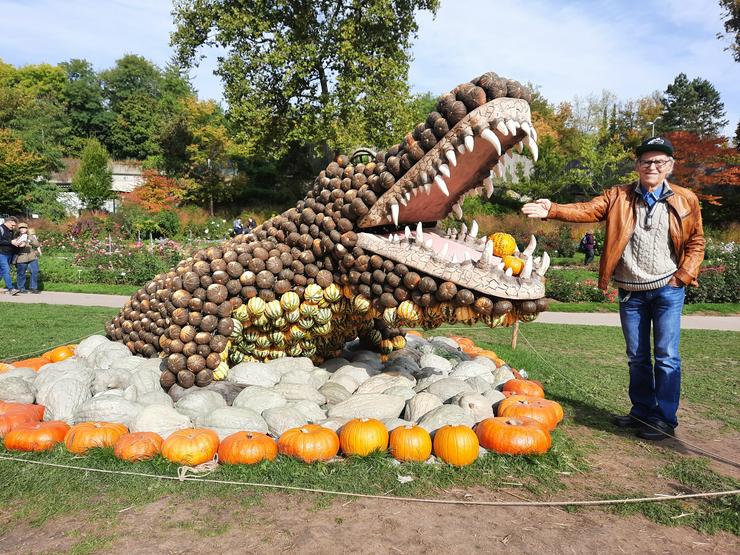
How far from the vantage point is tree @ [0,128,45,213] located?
3055cm

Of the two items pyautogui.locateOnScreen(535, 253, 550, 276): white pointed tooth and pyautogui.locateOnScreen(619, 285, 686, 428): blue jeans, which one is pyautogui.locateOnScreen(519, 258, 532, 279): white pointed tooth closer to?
pyautogui.locateOnScreen(535, 253, 550, 276): white pointed tooth

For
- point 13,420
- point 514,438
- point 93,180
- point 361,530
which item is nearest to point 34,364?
point 13,420

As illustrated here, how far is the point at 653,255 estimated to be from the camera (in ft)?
14.1

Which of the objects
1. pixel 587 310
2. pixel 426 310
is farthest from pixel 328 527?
pixel 587 310

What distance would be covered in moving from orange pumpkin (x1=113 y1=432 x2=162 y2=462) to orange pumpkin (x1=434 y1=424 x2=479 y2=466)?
75.7 inches

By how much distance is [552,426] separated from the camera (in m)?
4.36

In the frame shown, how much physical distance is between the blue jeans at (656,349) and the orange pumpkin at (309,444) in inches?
101

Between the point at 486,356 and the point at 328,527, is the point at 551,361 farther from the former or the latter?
the point at 328,527

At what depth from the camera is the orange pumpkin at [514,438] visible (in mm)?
3812

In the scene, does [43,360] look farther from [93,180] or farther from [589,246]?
[93,180]

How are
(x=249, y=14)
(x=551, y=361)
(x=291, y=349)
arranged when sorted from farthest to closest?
(x=249, y=14), (x=551, y=361), (x=291, y=349)

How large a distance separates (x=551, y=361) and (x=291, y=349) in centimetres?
384

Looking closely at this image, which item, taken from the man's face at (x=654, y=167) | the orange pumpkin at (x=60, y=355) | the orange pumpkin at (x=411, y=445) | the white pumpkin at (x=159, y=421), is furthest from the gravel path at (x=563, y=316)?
the white pumpkin at (x=159, y=421)

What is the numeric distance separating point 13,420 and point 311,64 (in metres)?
22.4
